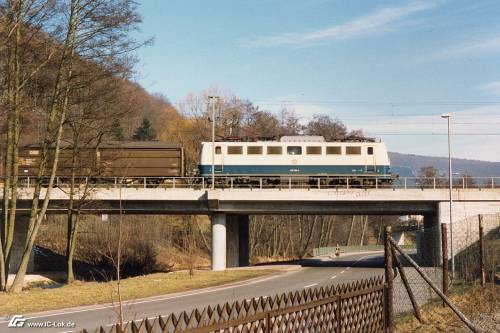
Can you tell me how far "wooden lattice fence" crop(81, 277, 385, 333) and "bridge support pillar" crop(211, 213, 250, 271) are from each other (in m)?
30.2

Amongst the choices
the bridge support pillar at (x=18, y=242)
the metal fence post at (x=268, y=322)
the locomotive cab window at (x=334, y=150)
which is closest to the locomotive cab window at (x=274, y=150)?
the locomotive cab window at (x=334, y=150)

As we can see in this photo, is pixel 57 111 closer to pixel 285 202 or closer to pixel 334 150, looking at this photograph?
pixel 285 202

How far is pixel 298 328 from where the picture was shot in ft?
22.5

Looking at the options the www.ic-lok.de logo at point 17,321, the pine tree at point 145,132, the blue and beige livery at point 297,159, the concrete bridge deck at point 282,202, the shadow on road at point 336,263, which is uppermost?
the pine tree at point 145,132

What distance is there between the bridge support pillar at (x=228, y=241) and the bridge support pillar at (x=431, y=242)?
1315cm

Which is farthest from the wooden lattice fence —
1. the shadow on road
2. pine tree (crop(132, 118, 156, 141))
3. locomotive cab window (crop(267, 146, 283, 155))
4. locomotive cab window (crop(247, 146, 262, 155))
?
pine tree (crop(132, 118, 156, 141))

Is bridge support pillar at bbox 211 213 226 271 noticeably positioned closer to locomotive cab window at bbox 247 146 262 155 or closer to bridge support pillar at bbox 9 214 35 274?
locomotive cab window at bbox 247 146 262 155

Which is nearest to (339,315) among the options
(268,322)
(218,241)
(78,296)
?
(268,322)

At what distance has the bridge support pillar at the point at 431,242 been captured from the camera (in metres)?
36.2

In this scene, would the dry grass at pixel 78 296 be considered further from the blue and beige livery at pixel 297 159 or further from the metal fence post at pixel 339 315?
the blue and beige livery at pixel 297 159

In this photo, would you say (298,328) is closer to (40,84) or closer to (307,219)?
(40,84)

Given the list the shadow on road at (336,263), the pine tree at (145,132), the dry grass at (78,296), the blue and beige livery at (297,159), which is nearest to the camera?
the dry grass at (78,296)

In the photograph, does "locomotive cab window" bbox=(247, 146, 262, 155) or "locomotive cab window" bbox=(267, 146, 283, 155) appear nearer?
"locomotive cab window" bbox=(247, 146, 262, 155)

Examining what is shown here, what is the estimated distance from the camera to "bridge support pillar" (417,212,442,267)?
36.2 metres
